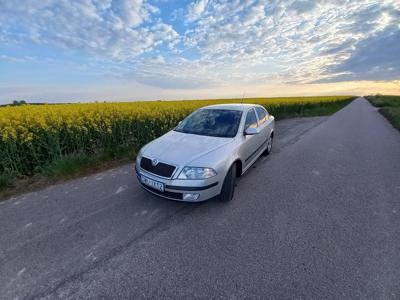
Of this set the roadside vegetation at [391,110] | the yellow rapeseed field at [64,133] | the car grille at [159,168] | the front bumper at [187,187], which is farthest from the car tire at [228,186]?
the roadside vegetation at [391,110]

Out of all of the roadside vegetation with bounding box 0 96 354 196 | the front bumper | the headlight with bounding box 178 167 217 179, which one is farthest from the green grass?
the headlight with bounding box 178 167 217 179

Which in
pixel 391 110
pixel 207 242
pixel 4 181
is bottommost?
pixel 391 110

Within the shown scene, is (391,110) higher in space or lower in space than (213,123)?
lower

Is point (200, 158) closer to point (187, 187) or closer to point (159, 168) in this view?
point (187, 187)

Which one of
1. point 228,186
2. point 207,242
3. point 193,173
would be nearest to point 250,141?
point 228,186

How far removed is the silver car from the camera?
3.03 meters

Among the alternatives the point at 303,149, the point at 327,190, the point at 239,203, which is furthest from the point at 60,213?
the point at 303,149

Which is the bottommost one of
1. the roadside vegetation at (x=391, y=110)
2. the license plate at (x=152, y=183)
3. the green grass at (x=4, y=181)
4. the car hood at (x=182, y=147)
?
the roadside vegetation at (x=391, y=110)

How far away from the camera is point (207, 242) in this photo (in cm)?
264

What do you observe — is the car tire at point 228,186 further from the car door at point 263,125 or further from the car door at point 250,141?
the car door at point 263,125

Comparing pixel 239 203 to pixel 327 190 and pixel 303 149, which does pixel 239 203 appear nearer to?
pixel 327 190

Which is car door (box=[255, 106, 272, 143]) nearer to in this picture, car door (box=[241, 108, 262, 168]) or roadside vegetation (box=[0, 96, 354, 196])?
car door (box=[241, 108, 262, 168])

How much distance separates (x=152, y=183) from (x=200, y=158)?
32.8 inches

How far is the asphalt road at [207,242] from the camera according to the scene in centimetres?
204
